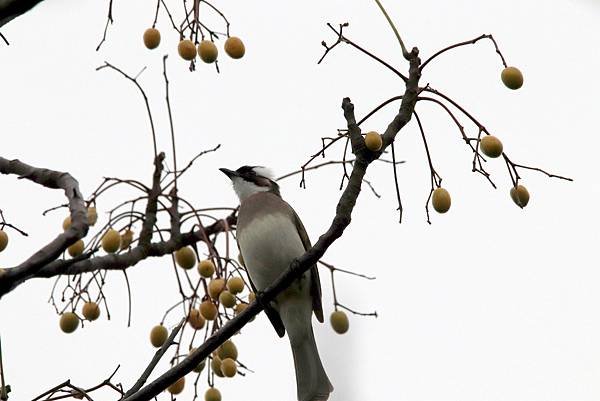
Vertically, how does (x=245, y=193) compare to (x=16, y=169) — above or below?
above

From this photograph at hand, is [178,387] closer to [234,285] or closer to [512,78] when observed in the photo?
[234,285]

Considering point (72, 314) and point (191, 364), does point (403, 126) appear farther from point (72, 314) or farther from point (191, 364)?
point (72, 314)

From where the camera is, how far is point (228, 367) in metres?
4.77

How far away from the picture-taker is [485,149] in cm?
437

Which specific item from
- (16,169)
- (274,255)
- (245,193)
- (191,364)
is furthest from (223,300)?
(245,193)

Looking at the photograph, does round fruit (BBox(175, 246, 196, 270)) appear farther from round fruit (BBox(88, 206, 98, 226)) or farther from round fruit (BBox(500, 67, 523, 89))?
round fruit (BBox(500, 67, 523, 89))

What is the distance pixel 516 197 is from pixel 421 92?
69 centimetres

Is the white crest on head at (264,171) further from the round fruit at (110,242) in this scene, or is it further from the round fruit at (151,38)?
the round fruit at (110,242)

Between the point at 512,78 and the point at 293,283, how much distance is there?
2502 mm

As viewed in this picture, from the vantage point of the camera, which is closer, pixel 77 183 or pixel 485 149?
pixel 77 183

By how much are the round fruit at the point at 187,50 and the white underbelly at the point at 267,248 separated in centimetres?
191

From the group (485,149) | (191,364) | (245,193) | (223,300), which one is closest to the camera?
(191,364)

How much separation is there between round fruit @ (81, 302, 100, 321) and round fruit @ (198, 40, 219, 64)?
147 centimetres

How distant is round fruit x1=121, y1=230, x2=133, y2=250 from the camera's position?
17.1 ft
